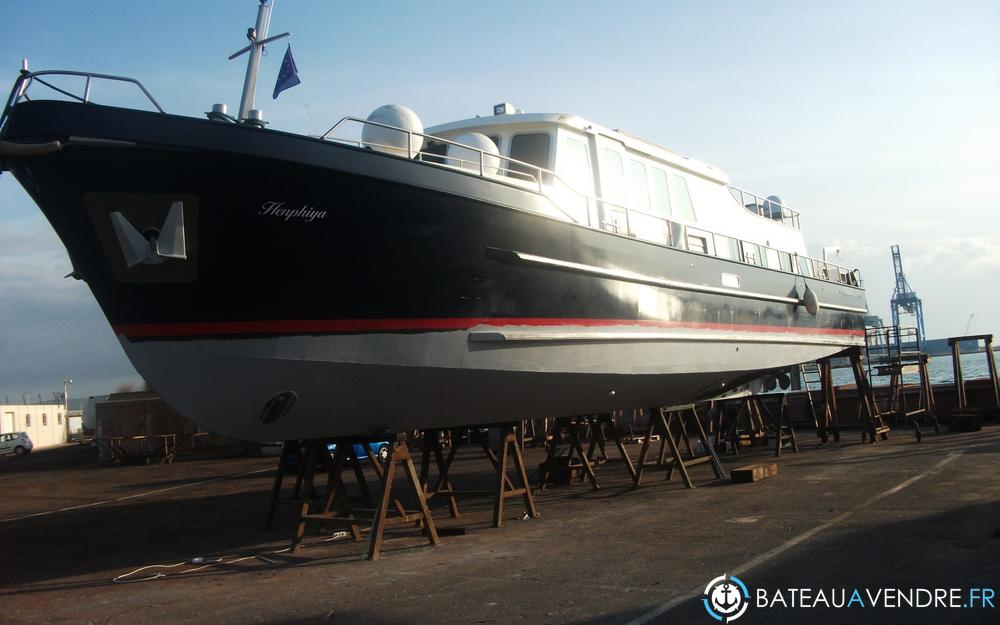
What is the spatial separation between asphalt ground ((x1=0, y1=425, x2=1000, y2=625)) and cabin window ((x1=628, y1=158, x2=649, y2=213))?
3.90 meters

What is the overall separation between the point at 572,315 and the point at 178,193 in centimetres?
406

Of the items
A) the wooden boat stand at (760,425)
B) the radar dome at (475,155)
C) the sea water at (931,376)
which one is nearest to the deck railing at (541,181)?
the radar dome at (475,155)

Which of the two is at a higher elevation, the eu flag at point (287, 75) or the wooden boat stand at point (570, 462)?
the eu flag at point (287, 75)

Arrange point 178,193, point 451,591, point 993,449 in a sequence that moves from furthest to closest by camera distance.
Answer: point 993,449
point 178,193
point 451,591

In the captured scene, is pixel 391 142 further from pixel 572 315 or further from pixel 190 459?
pixel 190 459

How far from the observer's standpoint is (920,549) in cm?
579

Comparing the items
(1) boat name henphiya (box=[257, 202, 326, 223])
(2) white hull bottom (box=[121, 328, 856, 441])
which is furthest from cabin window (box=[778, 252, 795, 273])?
(1) boat name henphiya (box=[257, 202, 326, 223])

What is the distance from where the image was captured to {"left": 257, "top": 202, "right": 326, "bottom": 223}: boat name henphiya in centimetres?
623

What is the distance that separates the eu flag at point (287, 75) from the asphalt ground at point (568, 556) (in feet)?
16.5

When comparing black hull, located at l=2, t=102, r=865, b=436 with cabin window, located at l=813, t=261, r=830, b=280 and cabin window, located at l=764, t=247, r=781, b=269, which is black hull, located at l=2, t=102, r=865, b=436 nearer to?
cabin window, located at l=764, t=247, r=781, b=269

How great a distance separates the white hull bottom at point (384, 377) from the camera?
6.47 m

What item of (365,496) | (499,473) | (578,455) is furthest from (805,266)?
(365,496)

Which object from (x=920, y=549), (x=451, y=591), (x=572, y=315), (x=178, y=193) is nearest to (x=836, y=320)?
(x=572, y=315)

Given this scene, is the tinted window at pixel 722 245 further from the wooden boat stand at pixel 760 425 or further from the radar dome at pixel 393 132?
the radar dome at pixel 393 132
